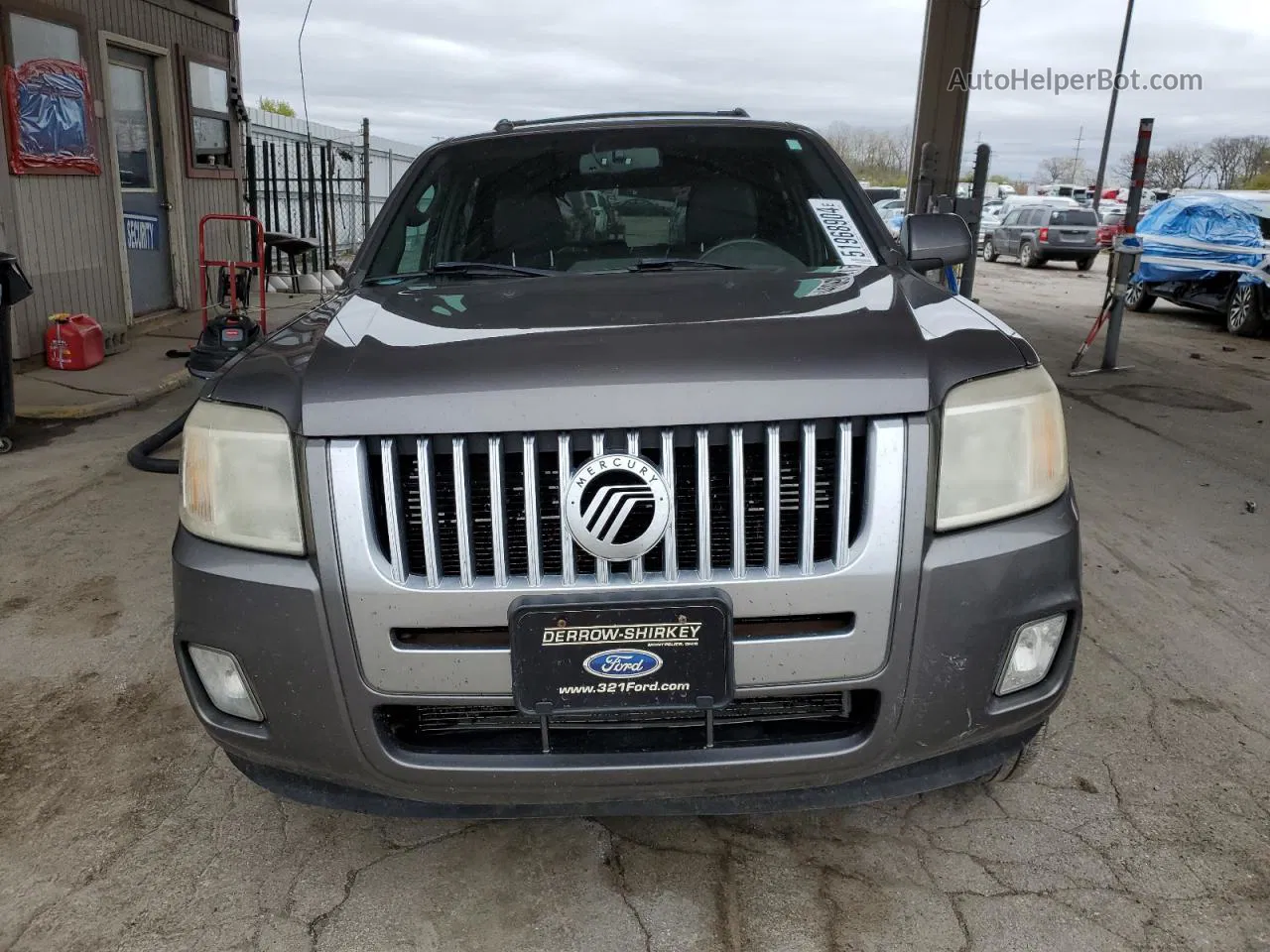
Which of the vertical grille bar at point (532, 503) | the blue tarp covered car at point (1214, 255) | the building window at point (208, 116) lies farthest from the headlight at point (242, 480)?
the blue tarp covered car at point (1214, 255)

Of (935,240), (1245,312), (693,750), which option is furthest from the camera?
(1245,312)

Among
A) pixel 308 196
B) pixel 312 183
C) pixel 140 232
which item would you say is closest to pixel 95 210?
pixel 140 232

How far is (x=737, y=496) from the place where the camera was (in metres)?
1.85

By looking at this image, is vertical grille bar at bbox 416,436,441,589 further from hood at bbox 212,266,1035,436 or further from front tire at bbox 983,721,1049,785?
front tire at bbox 983,721,1049,785

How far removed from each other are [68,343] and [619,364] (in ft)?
25.2

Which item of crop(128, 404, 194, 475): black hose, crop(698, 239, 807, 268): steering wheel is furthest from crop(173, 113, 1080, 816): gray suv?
crop(128, 404, 194, 475): black hose

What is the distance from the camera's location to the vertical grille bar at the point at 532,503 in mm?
1853

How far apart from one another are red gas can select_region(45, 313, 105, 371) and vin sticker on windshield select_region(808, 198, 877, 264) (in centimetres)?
696

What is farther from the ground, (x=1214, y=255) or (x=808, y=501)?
(x=808, y=501)

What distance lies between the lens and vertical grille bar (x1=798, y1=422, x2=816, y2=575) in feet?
6.09

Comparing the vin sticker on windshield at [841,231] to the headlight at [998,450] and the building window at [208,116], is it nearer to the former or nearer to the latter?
the headlight at [998,450]

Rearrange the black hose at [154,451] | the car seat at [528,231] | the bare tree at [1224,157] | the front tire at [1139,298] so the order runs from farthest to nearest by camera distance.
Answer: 1. the bare tree at [1224,157]
2. the front tire at [1139,298]
3. the black hose at [154,451]
4. the car seat at [528,231]

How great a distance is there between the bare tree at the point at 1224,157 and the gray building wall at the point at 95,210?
4592 centimetres

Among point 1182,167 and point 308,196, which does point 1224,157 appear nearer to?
point 1182,167
